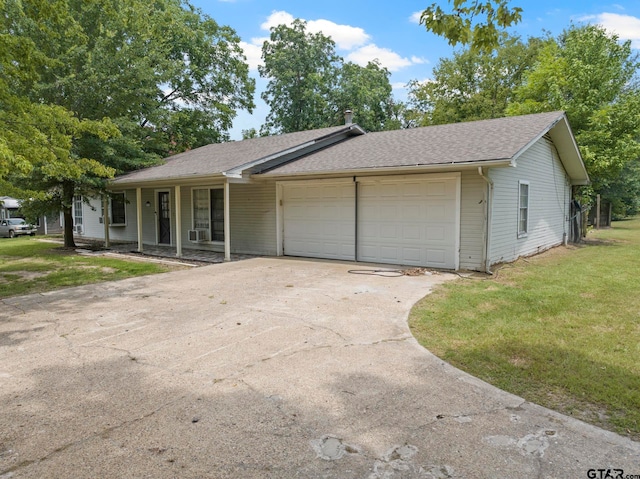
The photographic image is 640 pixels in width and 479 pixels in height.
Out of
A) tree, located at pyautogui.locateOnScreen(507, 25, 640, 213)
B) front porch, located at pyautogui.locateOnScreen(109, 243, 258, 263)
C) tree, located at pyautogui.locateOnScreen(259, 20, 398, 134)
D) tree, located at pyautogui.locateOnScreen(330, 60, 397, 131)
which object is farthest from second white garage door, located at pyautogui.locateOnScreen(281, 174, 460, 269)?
tree, located at pyautogui.locateOnScreen(259, 20, 398, 134)

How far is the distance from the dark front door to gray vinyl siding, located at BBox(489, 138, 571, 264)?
35.9 ft

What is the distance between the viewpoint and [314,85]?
31.1 meters

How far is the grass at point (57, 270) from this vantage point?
323 inches

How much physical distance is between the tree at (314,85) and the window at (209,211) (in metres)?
18.7

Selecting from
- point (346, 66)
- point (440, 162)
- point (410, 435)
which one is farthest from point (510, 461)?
point (346, 66)

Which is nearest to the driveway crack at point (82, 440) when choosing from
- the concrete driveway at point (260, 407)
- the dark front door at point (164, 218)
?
the concrete driveway at point (260, 407)

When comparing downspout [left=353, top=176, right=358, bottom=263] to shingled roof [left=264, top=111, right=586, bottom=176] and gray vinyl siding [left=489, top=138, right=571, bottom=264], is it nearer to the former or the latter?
shingled roof [left=264, top=111, right=586, bottom=176]

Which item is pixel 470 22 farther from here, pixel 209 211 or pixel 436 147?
pixel 209 211

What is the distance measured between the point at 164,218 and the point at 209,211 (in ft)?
8.94

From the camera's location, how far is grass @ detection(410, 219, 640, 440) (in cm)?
328

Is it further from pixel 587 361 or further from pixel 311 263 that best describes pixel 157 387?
pixel 311 263

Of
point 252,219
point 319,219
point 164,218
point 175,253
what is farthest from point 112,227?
point 319,219

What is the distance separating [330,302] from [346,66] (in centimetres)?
3001

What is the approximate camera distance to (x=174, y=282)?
828 cm
